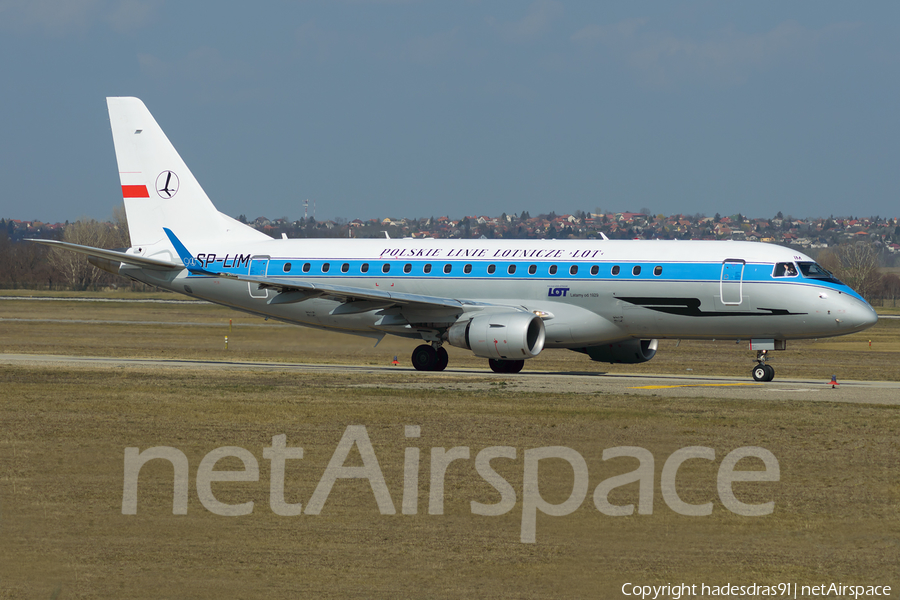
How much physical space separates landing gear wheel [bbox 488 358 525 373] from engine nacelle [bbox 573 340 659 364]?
77.3 inches

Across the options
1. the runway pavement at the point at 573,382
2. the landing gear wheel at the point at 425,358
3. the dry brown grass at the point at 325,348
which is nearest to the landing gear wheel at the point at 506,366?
the runway pavement at the point at 573,382

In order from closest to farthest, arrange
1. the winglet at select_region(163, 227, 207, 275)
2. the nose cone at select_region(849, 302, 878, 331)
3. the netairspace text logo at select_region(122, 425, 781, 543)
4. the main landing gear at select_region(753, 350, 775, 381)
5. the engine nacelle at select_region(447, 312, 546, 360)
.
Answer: the netairspace text logo at select_region(122, 425, 781, 543) < the nose cone at select_region(849, 302, 878, 331) < the engine nacelle at select_region(447, 312, 546, 360) < the main landing gear at select_region(753, 350, 775, 381) < the winglet at select_region(163, 227, 207, 275)

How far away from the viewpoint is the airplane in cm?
3072

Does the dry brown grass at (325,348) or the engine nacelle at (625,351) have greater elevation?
the engine nacelle at (625,351)

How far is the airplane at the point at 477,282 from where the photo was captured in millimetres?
30719

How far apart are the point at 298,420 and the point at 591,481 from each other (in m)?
7.93

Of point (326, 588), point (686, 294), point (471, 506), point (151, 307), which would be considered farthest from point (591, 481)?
point (151, 307)

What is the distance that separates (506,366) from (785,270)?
361 inches

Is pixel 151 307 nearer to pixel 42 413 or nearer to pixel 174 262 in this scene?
pixel 174 262

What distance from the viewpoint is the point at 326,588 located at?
10.1 meters

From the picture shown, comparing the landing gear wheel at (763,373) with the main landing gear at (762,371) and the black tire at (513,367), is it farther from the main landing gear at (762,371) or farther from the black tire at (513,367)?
the black tire at (513,367)

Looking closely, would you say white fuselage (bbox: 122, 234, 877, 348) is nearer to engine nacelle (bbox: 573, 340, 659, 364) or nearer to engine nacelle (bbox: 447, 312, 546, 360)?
engine nacelle (bbox: 447, 312, 546, 360)

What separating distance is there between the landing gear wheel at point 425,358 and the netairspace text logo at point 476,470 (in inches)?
606

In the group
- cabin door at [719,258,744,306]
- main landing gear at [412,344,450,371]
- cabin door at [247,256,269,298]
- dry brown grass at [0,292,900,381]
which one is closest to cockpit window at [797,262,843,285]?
cabin door at [719,258,744,306]
